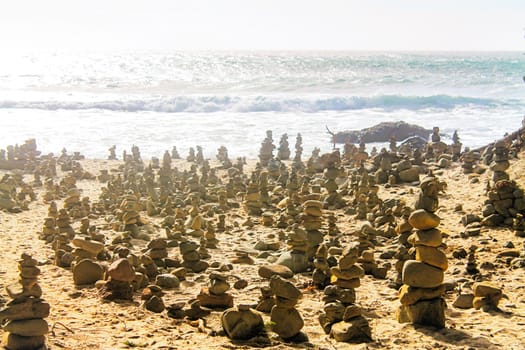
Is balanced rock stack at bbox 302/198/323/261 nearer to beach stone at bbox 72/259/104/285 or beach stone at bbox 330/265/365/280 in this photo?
beach stone at bbox 330/265/365/280

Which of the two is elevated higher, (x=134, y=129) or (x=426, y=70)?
(x=426, y=70)

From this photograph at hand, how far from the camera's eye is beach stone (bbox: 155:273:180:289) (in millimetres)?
6453

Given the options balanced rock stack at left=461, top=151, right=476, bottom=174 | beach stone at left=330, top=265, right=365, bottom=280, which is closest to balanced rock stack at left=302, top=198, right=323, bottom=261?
beach stone at left=330, top=265, right=365, bottom=280

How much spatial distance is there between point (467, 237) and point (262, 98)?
30.3m

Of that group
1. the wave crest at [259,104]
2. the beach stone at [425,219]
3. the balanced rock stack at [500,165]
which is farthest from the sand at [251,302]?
the wave crest at [259,104]

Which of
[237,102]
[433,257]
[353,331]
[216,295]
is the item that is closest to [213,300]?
[216,295]

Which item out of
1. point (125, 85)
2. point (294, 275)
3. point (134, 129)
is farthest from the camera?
point (125, 85)

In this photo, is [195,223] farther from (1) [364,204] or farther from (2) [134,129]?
(2) [134,129]

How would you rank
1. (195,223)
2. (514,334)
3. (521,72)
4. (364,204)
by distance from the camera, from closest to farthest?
(514,334)
(195,223)
(364,204)
(521,72)

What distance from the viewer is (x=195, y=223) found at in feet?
30.0

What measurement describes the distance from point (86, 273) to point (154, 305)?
132 cm

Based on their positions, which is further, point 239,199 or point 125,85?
point 125,85

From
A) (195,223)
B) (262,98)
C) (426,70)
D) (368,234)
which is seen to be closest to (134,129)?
(262,98)

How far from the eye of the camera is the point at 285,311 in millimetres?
4941
